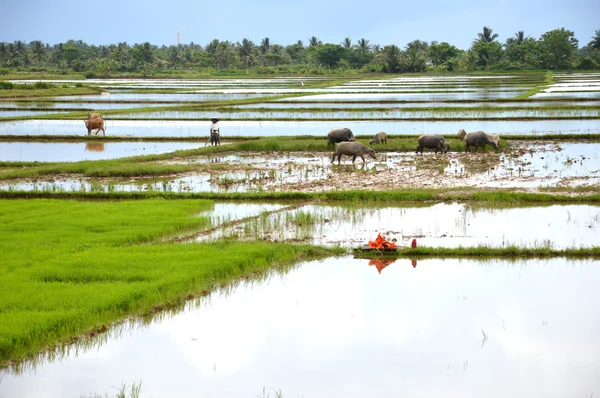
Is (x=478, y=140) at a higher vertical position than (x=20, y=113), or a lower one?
lower

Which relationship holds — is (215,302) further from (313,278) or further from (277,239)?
(277,239)

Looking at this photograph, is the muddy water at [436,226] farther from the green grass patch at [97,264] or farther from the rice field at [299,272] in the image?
the green grass patch at [97,264]

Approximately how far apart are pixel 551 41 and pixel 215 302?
52.0 m

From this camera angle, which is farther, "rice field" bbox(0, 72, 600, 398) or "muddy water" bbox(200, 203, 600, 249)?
"muddy water" bbox(200, 203, 600, 249)

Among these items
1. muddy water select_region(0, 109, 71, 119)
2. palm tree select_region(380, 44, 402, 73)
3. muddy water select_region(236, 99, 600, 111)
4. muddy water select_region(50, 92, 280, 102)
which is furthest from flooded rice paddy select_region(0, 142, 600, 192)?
palm tree select_region(380, 44, 402, 73)

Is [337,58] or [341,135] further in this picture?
[337,58]

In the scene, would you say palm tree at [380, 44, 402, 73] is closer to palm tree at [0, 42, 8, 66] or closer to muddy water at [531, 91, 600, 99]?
muddy water at [531, 91, 600, 99]

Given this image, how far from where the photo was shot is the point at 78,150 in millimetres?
16109

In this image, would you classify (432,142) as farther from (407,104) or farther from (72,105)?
(72,105)

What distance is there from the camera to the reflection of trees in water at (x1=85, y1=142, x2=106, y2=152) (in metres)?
16.2

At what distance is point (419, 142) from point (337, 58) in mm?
56199

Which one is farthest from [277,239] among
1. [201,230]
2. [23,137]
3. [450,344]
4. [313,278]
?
[23,137]

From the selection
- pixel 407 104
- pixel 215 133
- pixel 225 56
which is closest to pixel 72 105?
pixel 407 104

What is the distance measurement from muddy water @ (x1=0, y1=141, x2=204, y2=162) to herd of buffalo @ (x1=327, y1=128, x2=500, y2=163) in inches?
133
